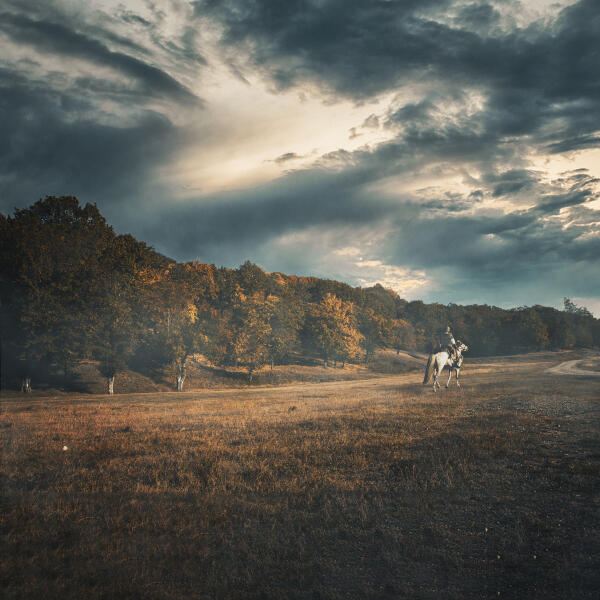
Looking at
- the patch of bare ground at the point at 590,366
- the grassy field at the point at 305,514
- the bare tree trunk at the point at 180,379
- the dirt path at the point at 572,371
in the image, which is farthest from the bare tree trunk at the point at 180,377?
the patch of bare ground at the point at 590,366

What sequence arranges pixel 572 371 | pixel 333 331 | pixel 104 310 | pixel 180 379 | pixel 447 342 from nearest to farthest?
pixel 447 342 → pixel 104 310 → pixel 180 379 → pixel 572 371 → pixel 333 331

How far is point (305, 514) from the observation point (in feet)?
22.1

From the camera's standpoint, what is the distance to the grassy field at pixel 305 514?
4797mm

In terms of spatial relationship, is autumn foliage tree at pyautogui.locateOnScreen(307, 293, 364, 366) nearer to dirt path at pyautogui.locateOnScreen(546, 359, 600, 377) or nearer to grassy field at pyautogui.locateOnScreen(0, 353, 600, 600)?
dirt path at pyautogui.locateOnScreen(546, 359, 600, 377)

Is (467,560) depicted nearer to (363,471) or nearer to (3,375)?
(363,471)

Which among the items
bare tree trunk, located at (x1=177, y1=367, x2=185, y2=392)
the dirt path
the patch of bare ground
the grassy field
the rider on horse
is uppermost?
the rider on horse

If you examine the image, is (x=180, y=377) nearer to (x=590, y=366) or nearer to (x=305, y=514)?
(x=305, y=514)

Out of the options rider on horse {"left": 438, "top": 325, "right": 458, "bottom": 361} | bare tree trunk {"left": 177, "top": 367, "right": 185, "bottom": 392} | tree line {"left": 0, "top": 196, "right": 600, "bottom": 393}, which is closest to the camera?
rider on horse {"left": 438, "top": 325, "right": 458, "bottom": 361}

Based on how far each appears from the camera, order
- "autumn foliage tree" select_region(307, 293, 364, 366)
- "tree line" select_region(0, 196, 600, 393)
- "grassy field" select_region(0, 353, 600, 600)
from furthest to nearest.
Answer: "autumn foliage tree" select_region(307, 293, 364, 366) < "tree line" select_region(0, 196, 600, 393) < "grassy field" select_region(0, 353, 600, 600)

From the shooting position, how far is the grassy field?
480 cm

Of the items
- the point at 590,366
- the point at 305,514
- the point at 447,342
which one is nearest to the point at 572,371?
the point at 590,366

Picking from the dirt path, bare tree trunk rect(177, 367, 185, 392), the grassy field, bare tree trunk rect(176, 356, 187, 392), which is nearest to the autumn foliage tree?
bare tree trunk rect(176, 356, 187, 392)

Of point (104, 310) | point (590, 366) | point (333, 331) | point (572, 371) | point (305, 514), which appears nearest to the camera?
point (305, 514)

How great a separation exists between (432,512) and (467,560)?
5.24 feet
